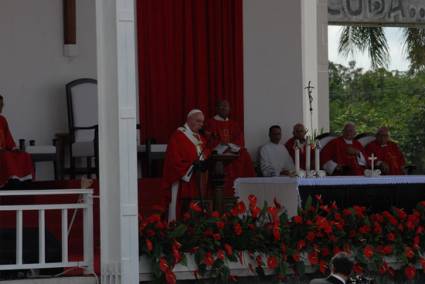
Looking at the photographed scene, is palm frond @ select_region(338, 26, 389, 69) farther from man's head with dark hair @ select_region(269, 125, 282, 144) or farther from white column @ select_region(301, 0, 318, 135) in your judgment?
Answer: man's head with dark hair @ select_region(269, 125, 282, 144)

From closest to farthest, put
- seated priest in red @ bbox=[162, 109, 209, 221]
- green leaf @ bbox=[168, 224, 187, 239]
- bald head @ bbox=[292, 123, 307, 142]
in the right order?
green leaf @ bbox=[168, 224, 187, 239], seated priest in red @ bbox=[162, 109, 209, 221], bald head @ bbox=[292, 123, 307, 142]

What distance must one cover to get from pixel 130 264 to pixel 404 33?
22.0 metres

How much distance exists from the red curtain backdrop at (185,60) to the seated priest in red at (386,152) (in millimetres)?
1794

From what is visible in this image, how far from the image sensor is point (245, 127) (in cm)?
1520

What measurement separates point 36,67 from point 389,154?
4637mm

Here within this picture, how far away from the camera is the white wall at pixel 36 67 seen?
14062 millimetres

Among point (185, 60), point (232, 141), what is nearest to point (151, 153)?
point (232, 141)

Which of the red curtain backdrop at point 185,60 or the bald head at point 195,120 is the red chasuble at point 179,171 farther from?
the red curtain backdrop at point 185,60

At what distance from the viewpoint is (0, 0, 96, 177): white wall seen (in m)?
14.1

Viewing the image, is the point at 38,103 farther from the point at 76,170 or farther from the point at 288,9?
the point at 288,9

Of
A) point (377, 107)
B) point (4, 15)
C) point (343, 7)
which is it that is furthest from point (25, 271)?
point (377, 107)

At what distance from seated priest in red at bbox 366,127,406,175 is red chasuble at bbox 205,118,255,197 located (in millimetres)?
1765

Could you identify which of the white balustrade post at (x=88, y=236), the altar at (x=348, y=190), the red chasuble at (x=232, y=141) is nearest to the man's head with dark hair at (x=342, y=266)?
the white balustrade post at (x=88, y=236)

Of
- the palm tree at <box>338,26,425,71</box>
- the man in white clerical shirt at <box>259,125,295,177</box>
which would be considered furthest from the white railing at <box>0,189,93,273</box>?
the palm tree at <box>338,26,425,71</box>
